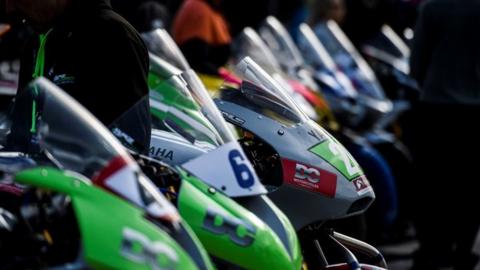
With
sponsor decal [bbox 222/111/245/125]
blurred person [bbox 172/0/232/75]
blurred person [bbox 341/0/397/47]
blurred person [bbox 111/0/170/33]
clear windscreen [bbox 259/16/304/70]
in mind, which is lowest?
blurred person [bbox 341/0/397/47]

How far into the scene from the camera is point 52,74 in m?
5.02

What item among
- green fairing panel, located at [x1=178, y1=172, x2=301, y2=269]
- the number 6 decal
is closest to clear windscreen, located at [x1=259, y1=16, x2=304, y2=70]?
the number 6 decal

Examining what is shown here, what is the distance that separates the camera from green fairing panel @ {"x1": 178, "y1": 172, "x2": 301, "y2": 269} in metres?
4.27

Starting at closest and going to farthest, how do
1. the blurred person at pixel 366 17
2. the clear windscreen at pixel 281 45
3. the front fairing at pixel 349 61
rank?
the clear windscreen at pixel 281 45, the front fairing at pixel 349 61, the blurred person at pixel 366 17

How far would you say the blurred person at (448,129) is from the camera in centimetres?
816

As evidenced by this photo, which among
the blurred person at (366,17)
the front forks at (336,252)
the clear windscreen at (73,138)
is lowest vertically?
the blurred person at (366,17)

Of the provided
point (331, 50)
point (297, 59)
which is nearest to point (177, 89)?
point (297, 59)

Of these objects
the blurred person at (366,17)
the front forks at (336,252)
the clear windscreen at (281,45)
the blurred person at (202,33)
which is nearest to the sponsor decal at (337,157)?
the front forks at (336,252)

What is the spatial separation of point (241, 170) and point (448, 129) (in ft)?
12.9

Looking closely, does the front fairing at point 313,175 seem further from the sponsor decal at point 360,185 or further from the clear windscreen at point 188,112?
the clear windscreen at point 188,112

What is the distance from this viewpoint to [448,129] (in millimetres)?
8258

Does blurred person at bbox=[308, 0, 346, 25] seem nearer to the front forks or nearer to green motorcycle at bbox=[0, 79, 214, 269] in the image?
the front forks

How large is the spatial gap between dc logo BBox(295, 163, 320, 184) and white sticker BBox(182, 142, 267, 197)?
2.51 feet

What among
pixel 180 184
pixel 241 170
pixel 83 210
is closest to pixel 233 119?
pixel 241 170
